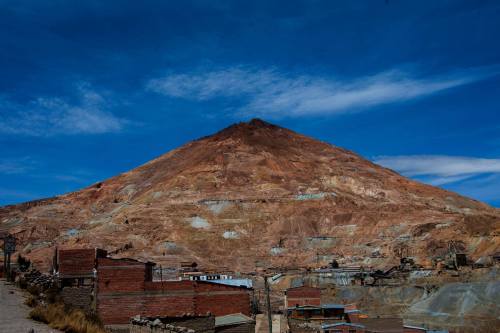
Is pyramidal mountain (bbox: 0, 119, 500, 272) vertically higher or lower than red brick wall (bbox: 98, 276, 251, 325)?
higher

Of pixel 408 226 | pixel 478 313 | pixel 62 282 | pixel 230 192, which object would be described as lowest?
pixel 478 313

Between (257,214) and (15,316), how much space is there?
94919mm

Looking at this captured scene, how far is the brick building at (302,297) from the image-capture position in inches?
1912

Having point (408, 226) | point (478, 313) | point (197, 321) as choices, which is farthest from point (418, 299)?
point (408, 226)

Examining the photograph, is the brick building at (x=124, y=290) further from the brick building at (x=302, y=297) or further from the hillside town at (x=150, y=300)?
the brick building at (x=302, y=297)

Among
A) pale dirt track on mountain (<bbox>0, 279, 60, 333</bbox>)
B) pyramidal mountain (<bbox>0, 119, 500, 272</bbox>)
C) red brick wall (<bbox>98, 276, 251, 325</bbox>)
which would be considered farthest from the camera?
pyramidal mountain (<bbox>0, 119, 500, 272</bbox>)

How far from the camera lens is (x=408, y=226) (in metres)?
98.1

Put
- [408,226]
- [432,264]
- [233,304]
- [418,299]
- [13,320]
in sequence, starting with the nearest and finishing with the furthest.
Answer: [13,320], [233,304], [418,299], [432,264], [408,226]

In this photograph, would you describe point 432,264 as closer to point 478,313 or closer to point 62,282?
point 478,313

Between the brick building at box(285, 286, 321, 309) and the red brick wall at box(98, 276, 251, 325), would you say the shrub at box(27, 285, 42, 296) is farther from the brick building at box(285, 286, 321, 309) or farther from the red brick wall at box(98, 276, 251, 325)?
the brick building at box(285, 286, 321, 309)

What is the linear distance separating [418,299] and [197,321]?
3623 cm

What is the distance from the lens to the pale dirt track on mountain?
1079 cm

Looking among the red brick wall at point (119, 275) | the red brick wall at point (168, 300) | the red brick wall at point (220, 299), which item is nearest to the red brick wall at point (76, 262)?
the red brick wall at point (119, 275)

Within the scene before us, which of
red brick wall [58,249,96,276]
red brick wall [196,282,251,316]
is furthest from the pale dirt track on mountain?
red brick wall [196,282,251,316]
